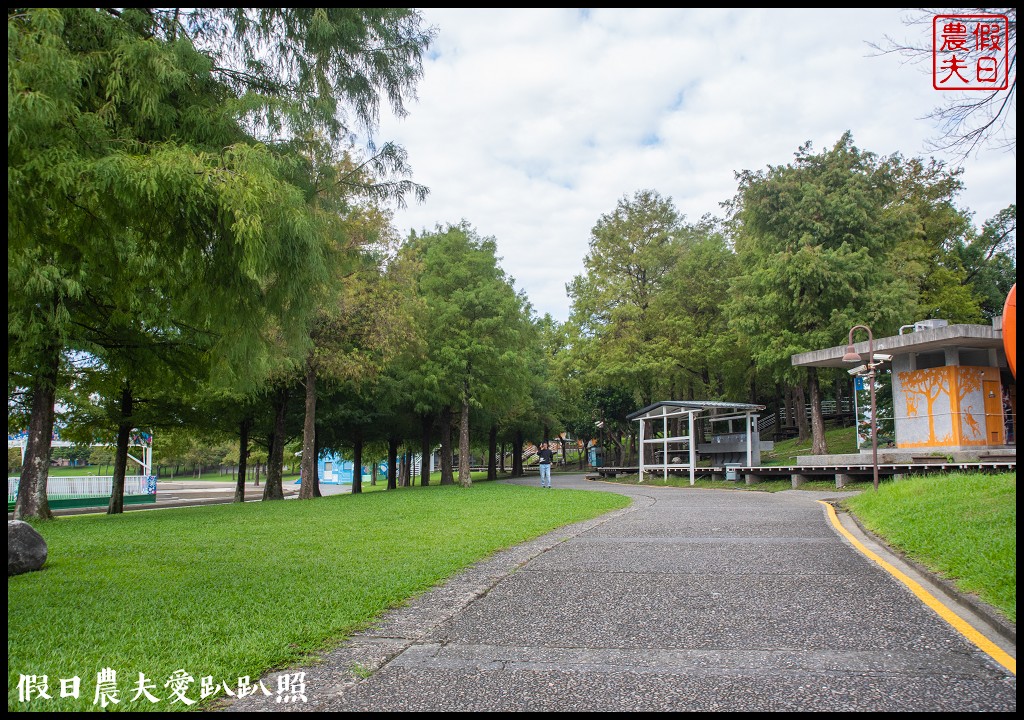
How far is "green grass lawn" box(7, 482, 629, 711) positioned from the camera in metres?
4.04

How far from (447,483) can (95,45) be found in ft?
86.1

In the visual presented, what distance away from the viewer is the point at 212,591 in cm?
605

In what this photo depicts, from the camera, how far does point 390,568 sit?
23.7 feet

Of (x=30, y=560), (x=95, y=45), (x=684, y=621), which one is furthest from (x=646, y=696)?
(x=30, y=560)

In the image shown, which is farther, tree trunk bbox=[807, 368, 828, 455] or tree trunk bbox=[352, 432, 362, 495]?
tree trunk bbox=[352, 432, 362, 495]

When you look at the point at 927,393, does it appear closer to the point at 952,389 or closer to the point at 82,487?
the point at 952,389

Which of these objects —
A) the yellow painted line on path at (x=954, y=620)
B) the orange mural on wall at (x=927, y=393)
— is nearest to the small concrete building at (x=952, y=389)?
the orange mural on wall at (x=927, y=393)

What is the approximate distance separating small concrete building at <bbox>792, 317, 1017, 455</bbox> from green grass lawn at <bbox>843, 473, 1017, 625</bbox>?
806cm

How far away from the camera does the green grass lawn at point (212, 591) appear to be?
4035 mm

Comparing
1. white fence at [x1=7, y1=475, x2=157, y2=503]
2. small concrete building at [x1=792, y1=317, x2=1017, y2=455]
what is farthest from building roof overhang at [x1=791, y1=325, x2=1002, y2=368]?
white fence at [x1=7, y1=475, x2=157, y2=503]

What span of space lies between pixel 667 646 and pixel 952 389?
19.1 m

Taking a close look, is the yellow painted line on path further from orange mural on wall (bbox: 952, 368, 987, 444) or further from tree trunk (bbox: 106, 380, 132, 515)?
tree trunk (bbox: 106, 380, 132, 515)

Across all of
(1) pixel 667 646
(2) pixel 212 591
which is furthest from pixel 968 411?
(2) pixel 212 591

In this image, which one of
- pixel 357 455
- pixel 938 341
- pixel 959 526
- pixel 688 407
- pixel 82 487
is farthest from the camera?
pixel 357 455
